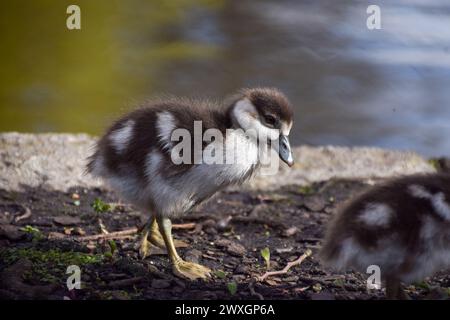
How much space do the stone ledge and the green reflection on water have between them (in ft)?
2.89

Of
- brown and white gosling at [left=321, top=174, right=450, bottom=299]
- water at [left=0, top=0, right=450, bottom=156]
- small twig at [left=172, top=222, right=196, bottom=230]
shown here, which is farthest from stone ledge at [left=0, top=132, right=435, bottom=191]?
brown and white gosling at [left=321, top=174, right=450, bottom=299]

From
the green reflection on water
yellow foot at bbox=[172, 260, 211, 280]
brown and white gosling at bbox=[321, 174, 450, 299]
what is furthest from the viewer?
the green reflection on water

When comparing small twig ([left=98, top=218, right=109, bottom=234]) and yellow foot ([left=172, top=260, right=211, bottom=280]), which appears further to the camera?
small twig ([left=98, top=218, right=109, bottom=234])

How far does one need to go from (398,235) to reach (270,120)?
789 millimetres

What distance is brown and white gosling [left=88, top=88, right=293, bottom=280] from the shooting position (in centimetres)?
293

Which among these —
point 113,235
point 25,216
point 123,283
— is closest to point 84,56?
point 25,216

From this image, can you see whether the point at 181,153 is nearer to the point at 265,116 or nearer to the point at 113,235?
the point at 265,116

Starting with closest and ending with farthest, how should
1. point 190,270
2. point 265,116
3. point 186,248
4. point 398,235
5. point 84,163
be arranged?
point 398,235
point 190,270
point 265,116
point 186,248
point 84,163

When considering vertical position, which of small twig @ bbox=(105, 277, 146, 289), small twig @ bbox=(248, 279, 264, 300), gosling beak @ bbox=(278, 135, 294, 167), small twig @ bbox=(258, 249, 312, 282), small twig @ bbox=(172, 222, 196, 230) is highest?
gosling beak @ bbox=(278, 135, 294, 167)

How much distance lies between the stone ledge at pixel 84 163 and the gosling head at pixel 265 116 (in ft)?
3.54

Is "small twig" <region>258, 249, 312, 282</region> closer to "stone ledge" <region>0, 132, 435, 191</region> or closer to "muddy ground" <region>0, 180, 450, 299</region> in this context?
"muddy ground" <region>0, 180, 450, 299</region>

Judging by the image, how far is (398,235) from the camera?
2439 millimetres

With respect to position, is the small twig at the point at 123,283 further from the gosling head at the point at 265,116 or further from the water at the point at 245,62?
the water at the point at 245,62

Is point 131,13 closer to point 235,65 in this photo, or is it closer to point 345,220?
point 235,65
